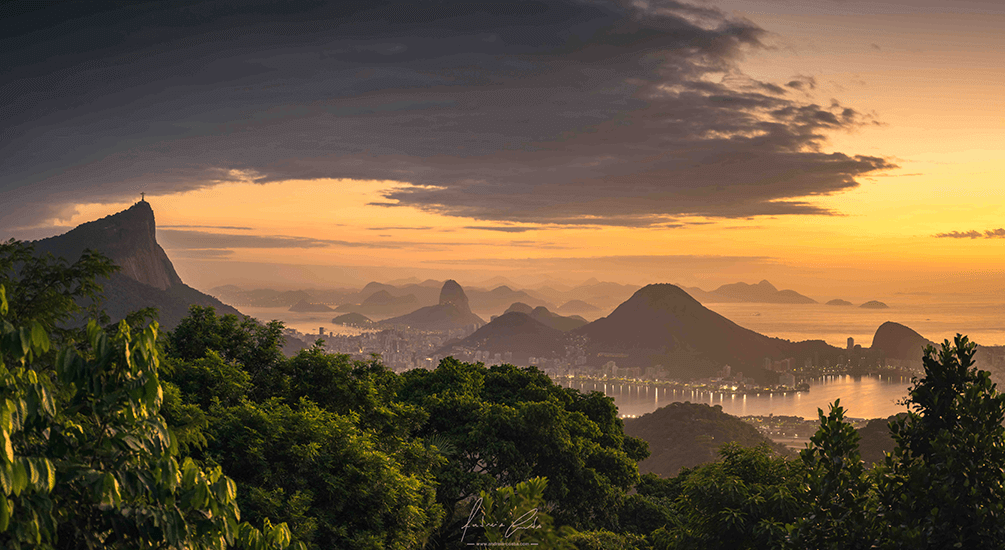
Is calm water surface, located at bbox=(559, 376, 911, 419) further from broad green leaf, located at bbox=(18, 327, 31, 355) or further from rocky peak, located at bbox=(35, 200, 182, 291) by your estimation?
broad green leaf, located at bbox=(18, 327, 31, 355)

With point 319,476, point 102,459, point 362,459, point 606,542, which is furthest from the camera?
point 606,542

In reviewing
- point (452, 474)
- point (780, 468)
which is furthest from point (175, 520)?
point (452, 474)

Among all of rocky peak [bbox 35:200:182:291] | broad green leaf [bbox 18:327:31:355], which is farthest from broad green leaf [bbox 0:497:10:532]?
rocky peak [bbox 35:200:182:291]

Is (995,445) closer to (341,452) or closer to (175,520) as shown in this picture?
(175,520)

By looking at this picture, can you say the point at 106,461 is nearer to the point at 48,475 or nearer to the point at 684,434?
the point at 48,475

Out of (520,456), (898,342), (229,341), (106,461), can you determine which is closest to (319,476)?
(229,341)

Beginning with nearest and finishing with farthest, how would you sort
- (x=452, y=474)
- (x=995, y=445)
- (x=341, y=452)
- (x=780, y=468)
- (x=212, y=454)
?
1. (x=995, y=445)
2. (x=212, y=454)
3. (x=341, y=452)
4. (x=780, y=468)
5. (x=452, y=474)

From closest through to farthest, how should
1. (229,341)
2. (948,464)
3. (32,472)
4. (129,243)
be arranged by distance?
(32,472) → (948,464) → (229,341) → (129,243)
